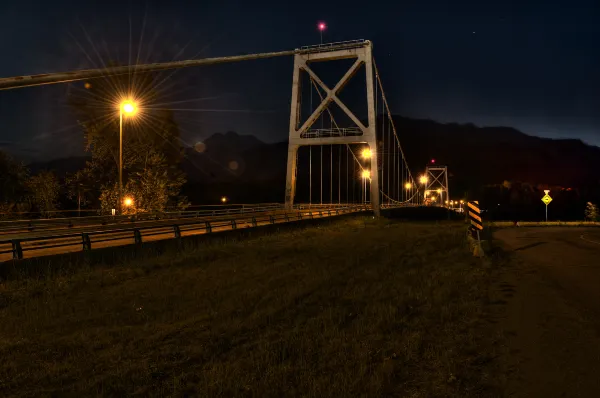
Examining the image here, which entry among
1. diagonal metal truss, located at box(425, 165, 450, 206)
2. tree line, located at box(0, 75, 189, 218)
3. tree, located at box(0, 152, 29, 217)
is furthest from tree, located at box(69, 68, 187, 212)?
diagonal metal truss, located at box(425, 165, 450, 206)

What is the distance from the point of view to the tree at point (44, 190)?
44.1m

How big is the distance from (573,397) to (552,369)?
739mm

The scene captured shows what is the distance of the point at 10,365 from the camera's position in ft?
17.3

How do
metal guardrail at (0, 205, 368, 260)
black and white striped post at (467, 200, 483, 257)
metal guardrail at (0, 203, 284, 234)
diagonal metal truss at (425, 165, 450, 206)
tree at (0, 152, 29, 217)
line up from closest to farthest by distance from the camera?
metal guardrail at (0, 205, 368, 260) < black and white striped post at (467, 200, 483, 257) < metal guardrail at (0, 203, 284, 234) < tree at (0, 152, 29, 217) < diagonal metal truss at (425, 165, 450, 206)

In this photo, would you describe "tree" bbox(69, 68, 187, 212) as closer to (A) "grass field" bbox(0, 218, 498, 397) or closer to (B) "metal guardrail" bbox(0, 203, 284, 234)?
(B) "metal guardrail" bbox(0, 203, 284, 234)

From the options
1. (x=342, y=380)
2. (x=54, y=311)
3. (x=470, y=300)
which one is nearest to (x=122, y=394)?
(x=342, y=380)

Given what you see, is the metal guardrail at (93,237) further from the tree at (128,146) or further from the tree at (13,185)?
the tree at (13,185)

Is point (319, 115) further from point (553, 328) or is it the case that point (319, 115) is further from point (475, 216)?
point (553, 328)

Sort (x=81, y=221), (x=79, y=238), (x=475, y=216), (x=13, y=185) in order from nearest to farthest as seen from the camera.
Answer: (x=79, y=238), (x=475, y=216), (x=81, y=221), (x=13, y=185)

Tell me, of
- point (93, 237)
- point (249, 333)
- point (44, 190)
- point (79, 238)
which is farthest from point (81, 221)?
point (249, 333)

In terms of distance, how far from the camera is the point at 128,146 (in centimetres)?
4353

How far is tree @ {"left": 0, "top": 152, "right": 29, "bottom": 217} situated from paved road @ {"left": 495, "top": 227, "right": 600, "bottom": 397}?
41.4 meters

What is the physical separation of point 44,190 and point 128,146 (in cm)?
1022

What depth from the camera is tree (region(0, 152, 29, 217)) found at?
40312 millimetres
